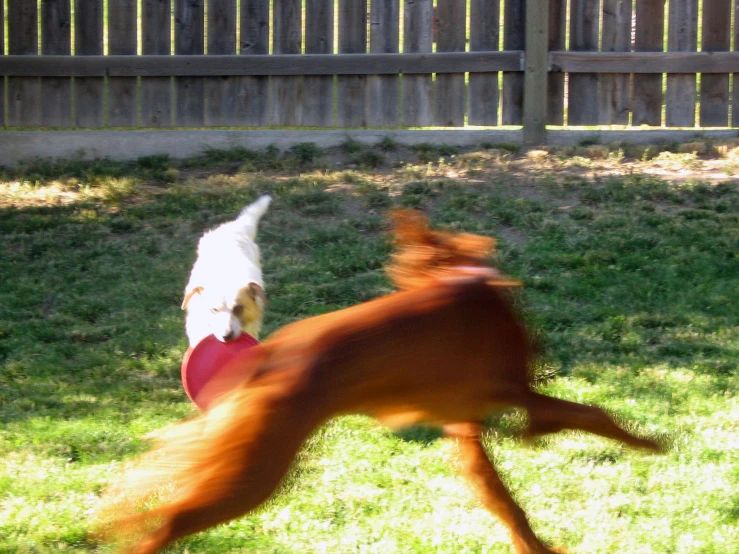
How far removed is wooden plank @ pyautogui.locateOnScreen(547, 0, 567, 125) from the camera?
820 cm

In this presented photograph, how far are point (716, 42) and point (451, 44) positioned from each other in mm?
2248

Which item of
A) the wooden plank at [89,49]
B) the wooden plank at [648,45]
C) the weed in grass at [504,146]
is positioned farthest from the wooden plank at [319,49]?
the wooden plank at [648,45]

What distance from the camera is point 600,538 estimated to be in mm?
3221

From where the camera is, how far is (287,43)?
8453 mm

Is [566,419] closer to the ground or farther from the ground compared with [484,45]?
closer to the ground

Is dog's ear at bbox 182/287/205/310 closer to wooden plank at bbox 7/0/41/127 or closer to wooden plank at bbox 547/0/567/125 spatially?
wooden plank at bbox 547/0/567/125

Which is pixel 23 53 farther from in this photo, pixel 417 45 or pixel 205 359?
pixel 205 359

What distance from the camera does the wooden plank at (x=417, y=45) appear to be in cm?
833

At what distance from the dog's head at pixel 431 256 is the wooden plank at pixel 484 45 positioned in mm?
6515

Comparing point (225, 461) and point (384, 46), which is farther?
point (384, 46)

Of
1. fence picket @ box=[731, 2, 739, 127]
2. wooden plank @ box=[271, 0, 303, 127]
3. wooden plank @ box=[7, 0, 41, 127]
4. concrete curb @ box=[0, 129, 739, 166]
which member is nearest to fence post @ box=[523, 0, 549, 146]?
concrete curb @ box=[0, 129, 739, 166]

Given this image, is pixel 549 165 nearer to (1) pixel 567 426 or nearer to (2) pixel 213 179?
(2) pixel 213 179

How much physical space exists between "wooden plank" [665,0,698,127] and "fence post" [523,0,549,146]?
1.09m

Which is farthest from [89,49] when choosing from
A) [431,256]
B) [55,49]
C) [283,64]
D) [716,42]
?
[431,256]
